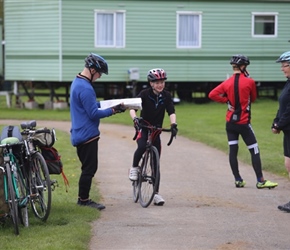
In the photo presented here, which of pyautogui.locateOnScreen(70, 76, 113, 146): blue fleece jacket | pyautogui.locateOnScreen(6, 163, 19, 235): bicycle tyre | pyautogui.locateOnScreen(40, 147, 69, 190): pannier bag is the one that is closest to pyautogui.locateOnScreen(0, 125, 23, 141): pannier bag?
pyautogui.locateOnScreen(40, 147, 69, 190): pannier bag

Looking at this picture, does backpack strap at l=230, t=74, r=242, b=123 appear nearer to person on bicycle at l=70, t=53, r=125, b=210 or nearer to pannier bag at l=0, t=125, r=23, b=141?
person on bicycle at l=70, t=53, r=125, b=210

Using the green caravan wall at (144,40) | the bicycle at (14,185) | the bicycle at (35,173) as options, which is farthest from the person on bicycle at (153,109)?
the green caravan wall at (144,40)

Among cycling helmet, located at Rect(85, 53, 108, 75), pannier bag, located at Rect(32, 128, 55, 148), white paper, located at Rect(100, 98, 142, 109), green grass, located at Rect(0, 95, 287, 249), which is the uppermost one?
cycling helmet, located at Rect(85, 53, 108, 75)

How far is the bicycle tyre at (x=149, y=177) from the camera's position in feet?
31.7

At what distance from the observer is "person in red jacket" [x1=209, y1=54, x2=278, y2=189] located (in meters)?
11.2

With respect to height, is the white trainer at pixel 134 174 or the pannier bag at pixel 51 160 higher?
the pannier bag at pixel 51 160

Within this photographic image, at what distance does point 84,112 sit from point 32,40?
19817mm

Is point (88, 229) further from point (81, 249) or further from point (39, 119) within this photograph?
point (39, 119)

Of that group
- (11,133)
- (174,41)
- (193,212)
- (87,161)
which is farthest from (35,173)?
(174,41)

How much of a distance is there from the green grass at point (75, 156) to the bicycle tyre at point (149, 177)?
70 centimetres

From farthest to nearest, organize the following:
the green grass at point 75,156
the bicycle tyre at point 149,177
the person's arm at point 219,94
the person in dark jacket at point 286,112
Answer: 1. the person's arm at point 219,94
2. the bicycle tyre at point 149,177
3. the person in dark jacket at point 286,112
4. the green grass at point 75,156

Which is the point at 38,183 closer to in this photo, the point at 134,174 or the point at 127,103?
the point at 127,103

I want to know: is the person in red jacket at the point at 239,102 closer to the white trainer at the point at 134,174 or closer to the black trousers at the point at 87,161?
the white trainer at the point at 134,174

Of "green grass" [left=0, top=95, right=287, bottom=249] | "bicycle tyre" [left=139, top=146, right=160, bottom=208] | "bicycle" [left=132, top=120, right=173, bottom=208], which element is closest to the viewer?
"green grass" [left=0, top=95, right=287, bottom=249]
